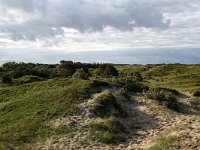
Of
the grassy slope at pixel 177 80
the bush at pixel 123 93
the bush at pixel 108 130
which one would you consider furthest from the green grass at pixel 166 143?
the grassy slope at pixel 177 80

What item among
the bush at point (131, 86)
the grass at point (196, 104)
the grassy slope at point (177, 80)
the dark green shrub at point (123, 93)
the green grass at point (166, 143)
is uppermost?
the bush at point (131, 86)

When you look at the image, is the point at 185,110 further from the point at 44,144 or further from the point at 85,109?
the point at 44,144

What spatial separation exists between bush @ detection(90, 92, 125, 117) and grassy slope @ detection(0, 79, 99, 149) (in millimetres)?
1386

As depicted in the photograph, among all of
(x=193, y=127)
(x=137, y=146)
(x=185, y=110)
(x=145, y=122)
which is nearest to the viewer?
(x=137, y=146)

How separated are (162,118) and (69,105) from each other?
22.5 feet

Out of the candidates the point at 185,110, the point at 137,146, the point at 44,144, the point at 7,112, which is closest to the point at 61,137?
the point at 44,144

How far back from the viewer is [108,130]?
1093 inches

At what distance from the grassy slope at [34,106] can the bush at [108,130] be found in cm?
195

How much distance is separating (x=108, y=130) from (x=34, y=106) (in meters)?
7.35

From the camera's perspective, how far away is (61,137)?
88.5 feet

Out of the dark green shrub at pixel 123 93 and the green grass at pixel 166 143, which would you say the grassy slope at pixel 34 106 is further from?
the green grass at pixel 166 143

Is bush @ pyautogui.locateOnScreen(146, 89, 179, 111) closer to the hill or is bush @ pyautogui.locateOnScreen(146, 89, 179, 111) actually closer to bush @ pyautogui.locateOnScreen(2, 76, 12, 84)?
the hill

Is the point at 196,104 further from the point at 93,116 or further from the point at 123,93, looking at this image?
the point at 93,116

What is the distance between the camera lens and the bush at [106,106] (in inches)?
1231
